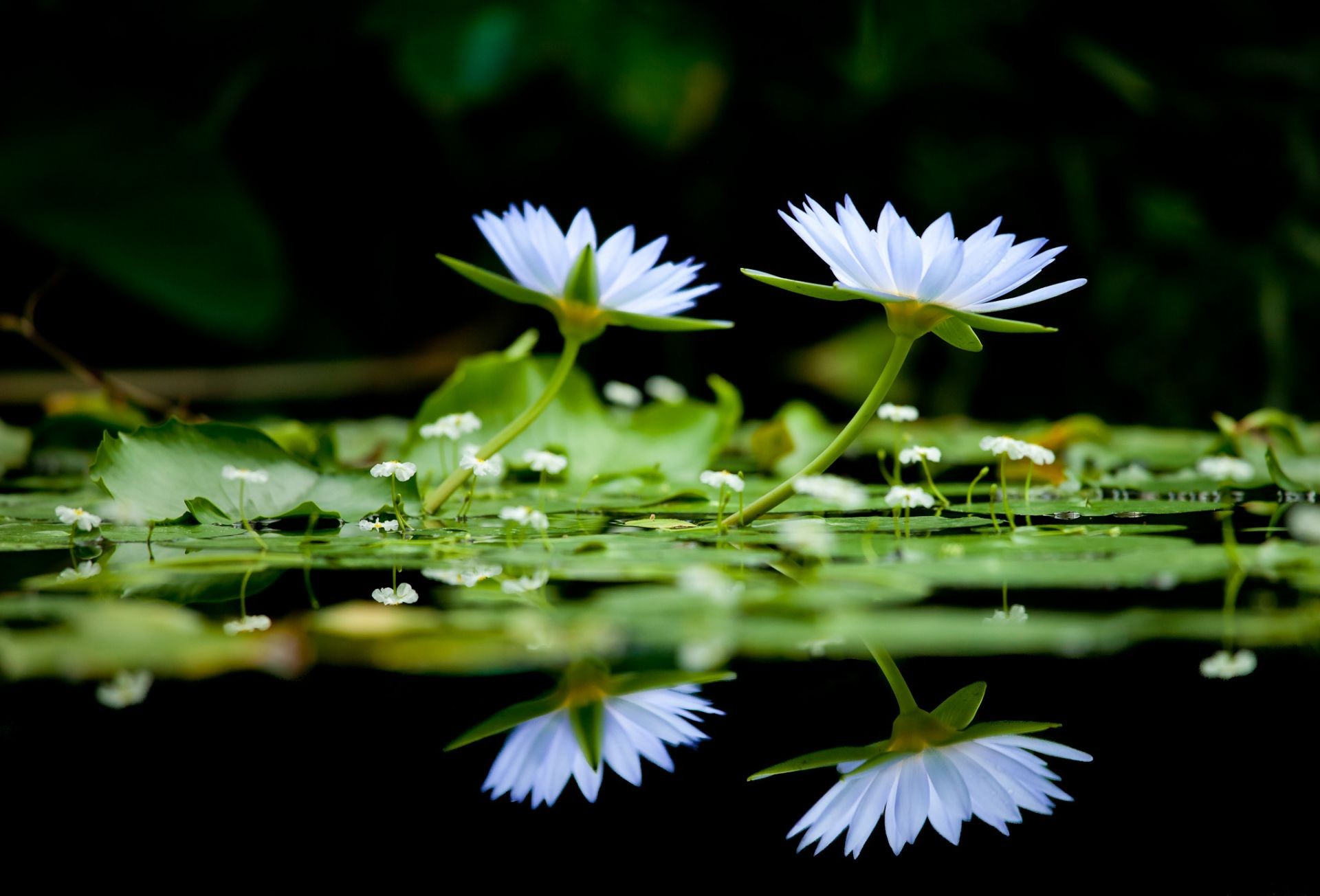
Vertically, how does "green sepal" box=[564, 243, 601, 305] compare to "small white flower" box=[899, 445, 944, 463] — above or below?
above

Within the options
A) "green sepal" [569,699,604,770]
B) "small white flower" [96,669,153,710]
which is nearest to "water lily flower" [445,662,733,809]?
"green sepal" [569,699,604,770]

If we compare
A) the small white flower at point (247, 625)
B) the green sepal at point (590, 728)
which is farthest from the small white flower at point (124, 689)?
the green sepal at point (590, 728)

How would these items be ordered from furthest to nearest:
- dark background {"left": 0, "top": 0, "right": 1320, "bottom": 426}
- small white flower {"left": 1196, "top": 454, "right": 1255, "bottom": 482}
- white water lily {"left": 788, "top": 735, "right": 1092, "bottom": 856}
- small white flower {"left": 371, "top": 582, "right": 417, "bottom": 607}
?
1. dark background {"left": 0, "top": 0, "right": 1320, "bottom": 426}
2. small white flower {"left": 1196, "top": 454, "right": 1255, "bottom": 482}
3. small white flower {"left": 371, "top": 582, "right": 417, "bottom": 607}
4. white water lily {"left": 788, "top": 735, "right": 1092, "bottom": 856}

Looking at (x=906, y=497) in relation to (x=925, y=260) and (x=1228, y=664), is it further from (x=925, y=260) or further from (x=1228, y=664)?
(x=1228, y=664)

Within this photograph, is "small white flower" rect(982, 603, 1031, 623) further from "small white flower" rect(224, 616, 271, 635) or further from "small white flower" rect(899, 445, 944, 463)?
"small white flower" rect(224, 616, 271, 635)

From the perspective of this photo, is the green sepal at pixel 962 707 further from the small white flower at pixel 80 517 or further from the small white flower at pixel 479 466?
the small white flower at pixel 80 517

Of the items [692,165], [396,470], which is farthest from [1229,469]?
[692,165]
